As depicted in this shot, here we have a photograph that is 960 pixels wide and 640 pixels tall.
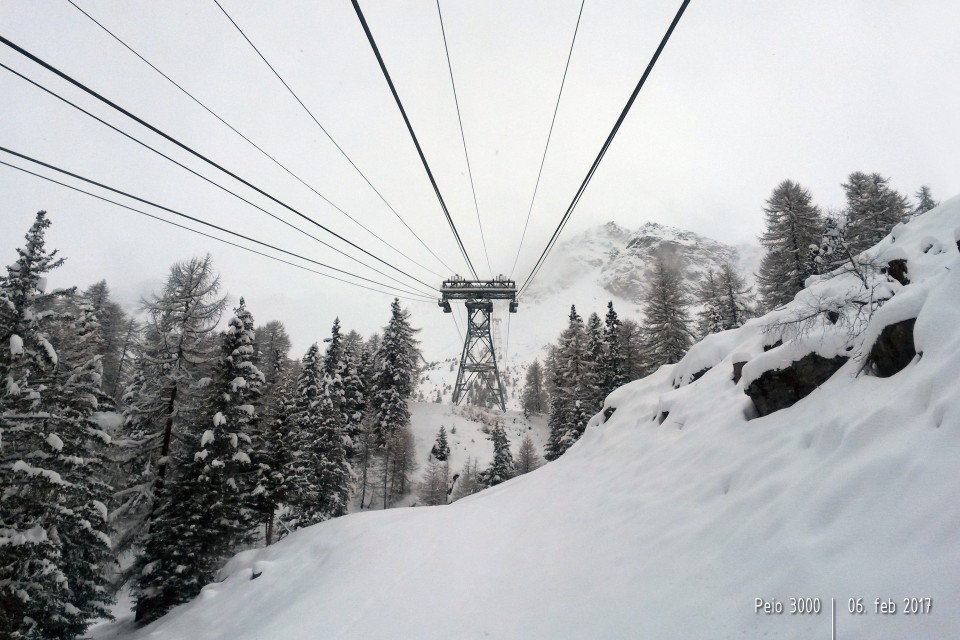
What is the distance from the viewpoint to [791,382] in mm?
6812

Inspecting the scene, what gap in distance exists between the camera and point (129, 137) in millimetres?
5746

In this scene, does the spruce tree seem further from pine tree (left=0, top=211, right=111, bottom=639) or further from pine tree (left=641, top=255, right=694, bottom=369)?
pine tree (left=0, top=211, right=111, bottom=639)

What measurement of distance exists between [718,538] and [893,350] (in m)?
3.43

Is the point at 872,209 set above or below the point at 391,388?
above

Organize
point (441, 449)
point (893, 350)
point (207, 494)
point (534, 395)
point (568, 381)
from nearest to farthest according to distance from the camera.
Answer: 1. point (893, 350)
2. point (207, 494)
3. point (568, 381)
4. point (441, 449)
5. point (534, 395)

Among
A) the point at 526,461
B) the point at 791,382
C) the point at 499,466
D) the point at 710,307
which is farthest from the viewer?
the point at 526,461

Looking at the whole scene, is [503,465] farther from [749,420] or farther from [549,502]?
[749,420]

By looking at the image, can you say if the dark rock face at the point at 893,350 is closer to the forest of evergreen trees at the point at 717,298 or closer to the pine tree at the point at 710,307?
the forest of evergreen trees at the point at 717,298

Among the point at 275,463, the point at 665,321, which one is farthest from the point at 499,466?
the point at 665,321

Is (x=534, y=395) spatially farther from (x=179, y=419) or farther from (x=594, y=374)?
(x=179, y=419)

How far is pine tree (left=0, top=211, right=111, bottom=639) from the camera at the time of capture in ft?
38.0

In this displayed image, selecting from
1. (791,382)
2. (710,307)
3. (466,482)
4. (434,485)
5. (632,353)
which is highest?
(710,307)

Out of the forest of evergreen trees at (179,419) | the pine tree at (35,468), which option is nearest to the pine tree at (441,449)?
the forest of evergreen trees at (179,419)

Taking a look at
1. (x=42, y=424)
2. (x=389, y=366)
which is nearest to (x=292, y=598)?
(x=42, y=424)
